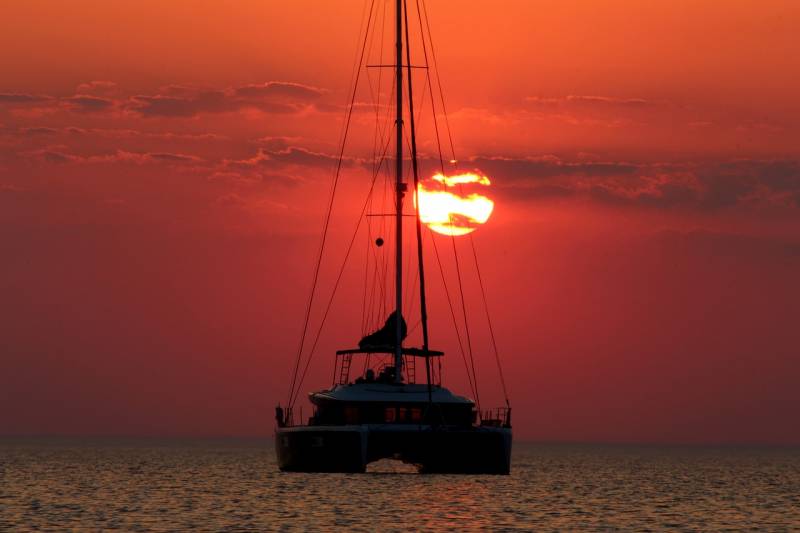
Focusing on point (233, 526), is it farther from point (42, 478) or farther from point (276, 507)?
point (42, 478)

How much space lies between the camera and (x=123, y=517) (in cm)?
6550

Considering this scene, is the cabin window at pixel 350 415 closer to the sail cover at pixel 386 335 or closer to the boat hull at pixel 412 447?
the boat hull at pixel 412 447

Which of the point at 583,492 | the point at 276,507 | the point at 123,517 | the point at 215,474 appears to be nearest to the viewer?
the point at 123,517

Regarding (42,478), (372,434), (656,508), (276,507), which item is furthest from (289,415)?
(42,478)

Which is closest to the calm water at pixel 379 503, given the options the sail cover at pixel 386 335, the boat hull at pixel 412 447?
the boat hull at pixel 412 447

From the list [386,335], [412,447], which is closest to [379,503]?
[412,447]

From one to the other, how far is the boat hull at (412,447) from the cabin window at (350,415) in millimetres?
955

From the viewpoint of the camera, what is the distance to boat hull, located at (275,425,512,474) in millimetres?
77250

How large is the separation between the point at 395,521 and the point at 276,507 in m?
9.39

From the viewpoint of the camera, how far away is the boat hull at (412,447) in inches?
3041

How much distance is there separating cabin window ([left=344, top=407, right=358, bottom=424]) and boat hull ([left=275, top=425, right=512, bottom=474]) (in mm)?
955

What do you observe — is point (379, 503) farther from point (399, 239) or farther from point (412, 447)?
point (399, 239)

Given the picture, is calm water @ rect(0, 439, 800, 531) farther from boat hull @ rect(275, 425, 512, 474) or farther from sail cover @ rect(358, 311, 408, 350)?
sail cover @ rect(358, 311, 408, 350)

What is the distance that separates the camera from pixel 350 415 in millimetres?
79125
